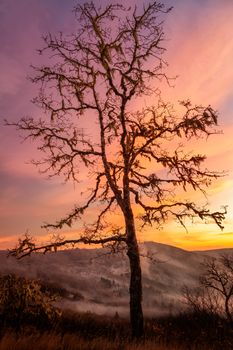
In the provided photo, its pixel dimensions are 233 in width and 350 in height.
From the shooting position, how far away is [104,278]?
1184 inches

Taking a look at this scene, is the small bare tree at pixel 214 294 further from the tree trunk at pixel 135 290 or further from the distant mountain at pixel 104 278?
the tree trunk at pixel 135 290

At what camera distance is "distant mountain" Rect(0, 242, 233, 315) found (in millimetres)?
27047

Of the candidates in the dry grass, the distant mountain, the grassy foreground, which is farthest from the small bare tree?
the dry grass

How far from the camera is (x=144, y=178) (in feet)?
53.4

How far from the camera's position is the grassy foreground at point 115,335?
11.5 meters

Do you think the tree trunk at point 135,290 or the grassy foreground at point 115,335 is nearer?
the grassy foreground at point 115,335

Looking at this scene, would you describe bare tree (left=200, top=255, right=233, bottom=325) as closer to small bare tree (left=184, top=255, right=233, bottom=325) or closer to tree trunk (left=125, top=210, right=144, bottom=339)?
small bare tree (left=184, top=255, right=233, bottom=325)

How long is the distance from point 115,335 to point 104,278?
13.3 meters

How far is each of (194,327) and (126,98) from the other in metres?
11.2

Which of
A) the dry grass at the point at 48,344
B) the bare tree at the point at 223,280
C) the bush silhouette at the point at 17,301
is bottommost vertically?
the dry grass at the point at 48,344

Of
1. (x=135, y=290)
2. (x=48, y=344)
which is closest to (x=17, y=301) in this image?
(x=135, y=290)

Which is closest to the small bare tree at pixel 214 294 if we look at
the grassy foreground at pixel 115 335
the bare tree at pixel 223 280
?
the bare tree at pixel 223 280

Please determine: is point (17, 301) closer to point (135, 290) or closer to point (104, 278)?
point (135, 290)

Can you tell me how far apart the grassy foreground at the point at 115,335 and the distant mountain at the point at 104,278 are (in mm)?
2887
